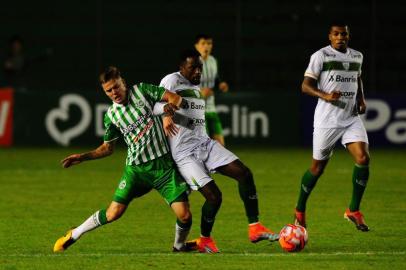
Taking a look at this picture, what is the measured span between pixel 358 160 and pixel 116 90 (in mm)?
2917

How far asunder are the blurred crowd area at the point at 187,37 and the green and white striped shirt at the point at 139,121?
12.5m

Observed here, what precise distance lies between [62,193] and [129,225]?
3.17 meters

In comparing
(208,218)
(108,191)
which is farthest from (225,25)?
(208,218)

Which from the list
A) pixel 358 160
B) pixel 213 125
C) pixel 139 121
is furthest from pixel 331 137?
pixel 213 125

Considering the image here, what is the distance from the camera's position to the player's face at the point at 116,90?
8594mm

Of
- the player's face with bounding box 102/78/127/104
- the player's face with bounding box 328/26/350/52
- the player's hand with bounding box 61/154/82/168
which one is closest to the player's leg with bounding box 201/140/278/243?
the player's face with bounding box 102/78/127/104

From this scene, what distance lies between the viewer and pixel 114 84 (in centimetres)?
861

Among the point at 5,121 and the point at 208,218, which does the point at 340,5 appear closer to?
the point at 5,121

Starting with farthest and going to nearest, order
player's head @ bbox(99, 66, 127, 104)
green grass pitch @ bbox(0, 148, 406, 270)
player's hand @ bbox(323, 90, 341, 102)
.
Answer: player's hand @ bbox(323, 90, 341, 102)
player's head @ bbox(99, 66, 127, 104)
green grass pitch @ bbox(0, 148, 406, 270)

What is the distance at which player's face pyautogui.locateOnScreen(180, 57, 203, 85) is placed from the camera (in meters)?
9.17

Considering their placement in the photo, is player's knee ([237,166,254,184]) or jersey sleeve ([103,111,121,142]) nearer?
jersey sleeve ([103,111,121,142])

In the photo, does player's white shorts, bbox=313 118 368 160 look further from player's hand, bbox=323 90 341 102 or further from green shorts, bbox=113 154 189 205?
green shorts, bbox=113 154 189 205

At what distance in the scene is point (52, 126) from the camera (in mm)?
20469

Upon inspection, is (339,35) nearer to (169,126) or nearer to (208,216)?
(169,126)
